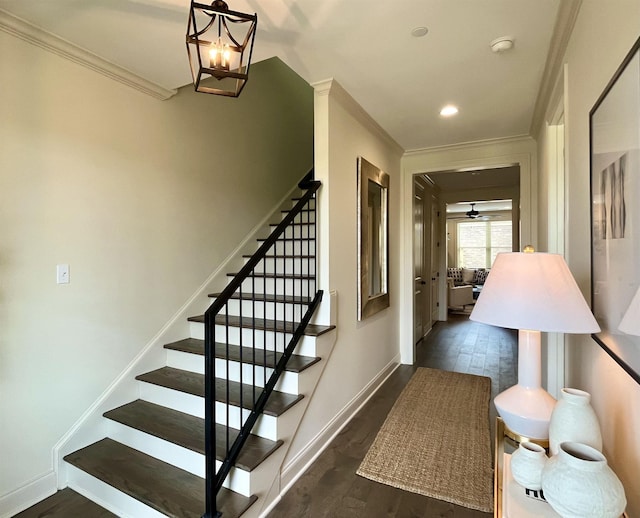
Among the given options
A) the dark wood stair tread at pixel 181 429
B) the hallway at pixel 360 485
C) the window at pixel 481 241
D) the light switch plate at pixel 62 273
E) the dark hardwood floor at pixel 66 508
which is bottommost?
the hallway at pixel 360 485

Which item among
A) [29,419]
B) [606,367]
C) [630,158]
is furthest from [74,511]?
[630,158]

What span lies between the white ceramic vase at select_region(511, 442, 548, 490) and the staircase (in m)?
1.17

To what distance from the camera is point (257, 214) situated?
3.61 metres

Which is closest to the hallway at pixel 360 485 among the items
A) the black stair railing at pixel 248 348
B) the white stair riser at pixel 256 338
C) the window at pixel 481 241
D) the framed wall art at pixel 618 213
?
the black stair railing at pixel 248 348

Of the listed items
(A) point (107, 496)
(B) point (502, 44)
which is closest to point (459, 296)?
(B) point (502, 44)

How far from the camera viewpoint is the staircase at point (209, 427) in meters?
1.67

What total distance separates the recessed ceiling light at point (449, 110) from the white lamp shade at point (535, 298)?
2.08 m

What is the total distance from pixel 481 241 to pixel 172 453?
11855 mm

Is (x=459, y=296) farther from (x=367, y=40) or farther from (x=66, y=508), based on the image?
(x=66, y=508)

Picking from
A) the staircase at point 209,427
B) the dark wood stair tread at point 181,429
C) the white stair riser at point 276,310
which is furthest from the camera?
the white stair riser at point 276,310

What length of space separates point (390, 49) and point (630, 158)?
1601mm

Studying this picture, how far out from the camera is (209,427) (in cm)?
155

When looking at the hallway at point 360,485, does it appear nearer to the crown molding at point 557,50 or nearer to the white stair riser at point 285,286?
the white stair riser at point 285,286

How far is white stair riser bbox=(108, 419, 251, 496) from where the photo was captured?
1.72m
